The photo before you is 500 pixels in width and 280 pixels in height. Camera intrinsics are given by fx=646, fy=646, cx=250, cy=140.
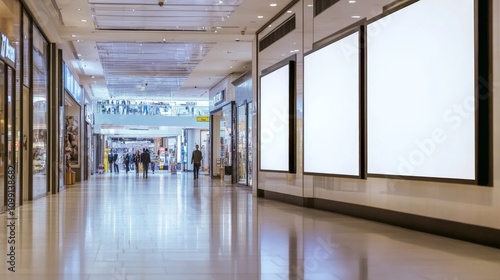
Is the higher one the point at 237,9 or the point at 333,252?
the point at 237,9

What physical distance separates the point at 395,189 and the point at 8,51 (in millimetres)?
7187

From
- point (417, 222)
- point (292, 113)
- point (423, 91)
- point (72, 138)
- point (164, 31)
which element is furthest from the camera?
point (72, 138)

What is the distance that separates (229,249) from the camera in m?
6.63

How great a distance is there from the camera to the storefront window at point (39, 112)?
49.6ft

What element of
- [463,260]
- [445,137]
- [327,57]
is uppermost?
[327,57]

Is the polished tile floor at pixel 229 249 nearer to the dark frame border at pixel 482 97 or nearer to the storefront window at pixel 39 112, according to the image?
the dark frame border at pixel 482 97

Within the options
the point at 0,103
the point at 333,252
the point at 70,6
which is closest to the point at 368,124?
the point at 333,252

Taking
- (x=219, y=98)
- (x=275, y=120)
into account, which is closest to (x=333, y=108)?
(x=275, y=120)

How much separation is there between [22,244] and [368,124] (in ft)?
18.1

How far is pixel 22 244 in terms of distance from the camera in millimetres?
7039

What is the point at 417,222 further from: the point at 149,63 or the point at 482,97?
the point at 149,63

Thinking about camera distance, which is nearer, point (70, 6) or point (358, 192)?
point (358, 192)

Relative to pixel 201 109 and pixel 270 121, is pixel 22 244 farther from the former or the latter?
pixel 201 109

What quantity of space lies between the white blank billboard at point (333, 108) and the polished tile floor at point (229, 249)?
1134mm
